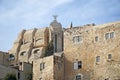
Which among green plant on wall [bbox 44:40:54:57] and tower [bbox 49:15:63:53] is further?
tower [bbox 49:15:63:53]

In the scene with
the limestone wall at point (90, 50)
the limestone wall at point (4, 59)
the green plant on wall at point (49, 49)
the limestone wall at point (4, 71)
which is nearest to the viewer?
the limestone wall at point (90, 50)

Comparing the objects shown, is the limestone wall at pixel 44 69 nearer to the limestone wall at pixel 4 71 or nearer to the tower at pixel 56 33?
the limestone wall at pixel 4 71

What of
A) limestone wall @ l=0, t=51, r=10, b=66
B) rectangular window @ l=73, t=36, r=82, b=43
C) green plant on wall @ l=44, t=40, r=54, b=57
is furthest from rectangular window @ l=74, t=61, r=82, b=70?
limestone wall @ l=0, t=51, r=10, b=66

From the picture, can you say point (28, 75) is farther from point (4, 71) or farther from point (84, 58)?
point (84, 58)

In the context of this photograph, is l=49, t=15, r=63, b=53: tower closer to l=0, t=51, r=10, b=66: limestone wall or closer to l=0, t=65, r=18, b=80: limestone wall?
l=0, t=51, r=10, b=66: limestone wall

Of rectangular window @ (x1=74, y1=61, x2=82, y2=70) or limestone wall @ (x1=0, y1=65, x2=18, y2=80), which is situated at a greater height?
rectangular window @ (x1=74, y1=61, x2=82, y2=70)

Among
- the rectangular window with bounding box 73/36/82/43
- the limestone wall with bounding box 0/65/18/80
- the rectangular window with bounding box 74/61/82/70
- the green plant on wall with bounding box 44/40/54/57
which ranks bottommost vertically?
the limestone wall with bounding box 0/65/18/80

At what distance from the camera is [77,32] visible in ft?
235

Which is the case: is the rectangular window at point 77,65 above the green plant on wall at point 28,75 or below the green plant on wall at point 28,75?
above

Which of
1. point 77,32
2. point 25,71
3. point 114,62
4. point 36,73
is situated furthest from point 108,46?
point 25,71

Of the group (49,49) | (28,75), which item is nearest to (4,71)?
(28,75)

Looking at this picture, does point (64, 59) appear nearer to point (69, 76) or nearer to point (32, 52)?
point (69, 76)

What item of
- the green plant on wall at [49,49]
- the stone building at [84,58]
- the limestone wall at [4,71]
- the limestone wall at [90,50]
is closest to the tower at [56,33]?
the green plant on wall at [49,49]

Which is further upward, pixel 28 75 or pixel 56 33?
pixel 56 33
